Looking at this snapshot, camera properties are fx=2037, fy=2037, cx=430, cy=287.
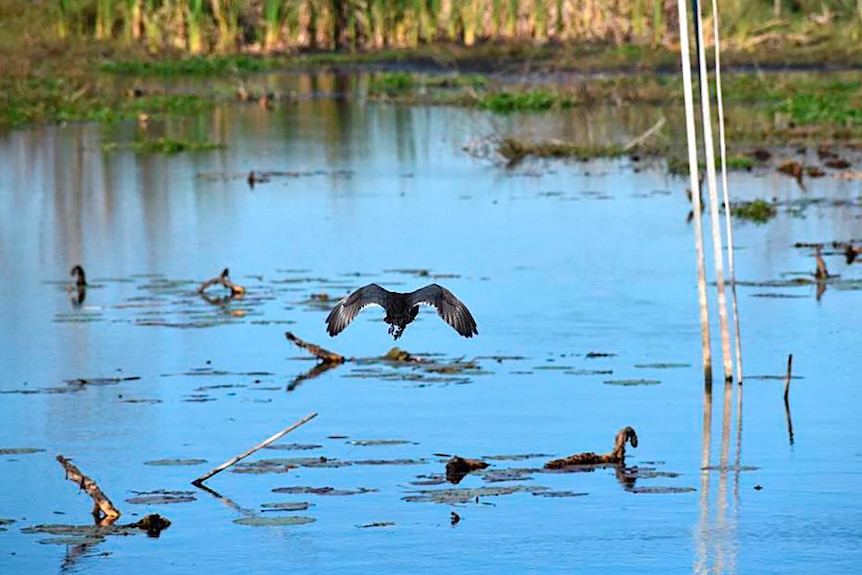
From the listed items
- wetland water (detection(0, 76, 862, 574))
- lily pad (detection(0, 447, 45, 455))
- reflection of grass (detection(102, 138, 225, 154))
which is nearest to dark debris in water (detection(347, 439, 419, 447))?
wetland water (detection(0, 76, 862, 574))

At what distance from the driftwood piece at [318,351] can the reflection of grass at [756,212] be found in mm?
7508

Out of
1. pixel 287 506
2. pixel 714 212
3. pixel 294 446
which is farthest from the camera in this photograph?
pixel 714 212

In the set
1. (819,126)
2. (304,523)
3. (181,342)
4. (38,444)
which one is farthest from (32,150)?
(304,523)

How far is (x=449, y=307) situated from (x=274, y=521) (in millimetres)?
1250

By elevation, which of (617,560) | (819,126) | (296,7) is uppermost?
(296,7)

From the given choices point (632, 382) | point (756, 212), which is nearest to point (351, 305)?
point (632, 382)

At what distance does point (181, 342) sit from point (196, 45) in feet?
108

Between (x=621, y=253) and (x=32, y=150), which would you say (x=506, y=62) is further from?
(x=621, y=253)

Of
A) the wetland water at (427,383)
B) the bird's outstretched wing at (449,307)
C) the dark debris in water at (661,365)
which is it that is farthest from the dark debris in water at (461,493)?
the dark debris in water at (661,365)

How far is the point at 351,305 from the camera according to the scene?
358 inches

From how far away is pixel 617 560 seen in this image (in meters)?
8.08

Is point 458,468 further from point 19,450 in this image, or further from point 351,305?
point 19,450

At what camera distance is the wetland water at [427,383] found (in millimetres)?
8422

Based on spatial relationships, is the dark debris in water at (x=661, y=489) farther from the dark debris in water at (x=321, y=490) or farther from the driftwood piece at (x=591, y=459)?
the dark debris in water at (x=321, y=490)
